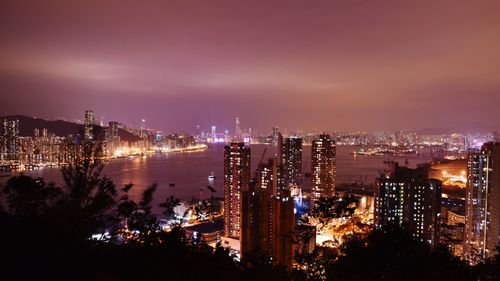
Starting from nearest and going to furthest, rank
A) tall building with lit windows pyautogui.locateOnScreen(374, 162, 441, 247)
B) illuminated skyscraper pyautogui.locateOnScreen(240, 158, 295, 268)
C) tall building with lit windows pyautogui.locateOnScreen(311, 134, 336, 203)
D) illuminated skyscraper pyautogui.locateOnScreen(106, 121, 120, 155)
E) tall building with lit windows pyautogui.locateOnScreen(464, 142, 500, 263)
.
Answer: illuminated skyscraper pyautogui.locateOnScreen(240, 158, 295, 268)
tall building with lit windows pyautogui.locateOnScreen(374, 162, 441, 247)
tall building with lit windows pyautogui.locateOnScreen(464, 142, 500, 263)
tall building with lit windows pyautogui.locateOnScreen(311, 134, 336, 203)
illuminated skyscraper pyautogui.locateOnScreen(106, 121, 120, 155)

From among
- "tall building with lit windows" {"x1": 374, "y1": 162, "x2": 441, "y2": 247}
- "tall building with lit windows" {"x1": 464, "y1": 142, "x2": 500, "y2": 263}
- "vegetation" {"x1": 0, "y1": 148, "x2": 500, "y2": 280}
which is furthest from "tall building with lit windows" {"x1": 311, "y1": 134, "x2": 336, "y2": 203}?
"vegetation" {"x1": 0, "y1": 148, "x2": 500, "y2": 280}

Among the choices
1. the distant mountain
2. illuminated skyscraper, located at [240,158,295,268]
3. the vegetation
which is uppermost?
the distant mountain

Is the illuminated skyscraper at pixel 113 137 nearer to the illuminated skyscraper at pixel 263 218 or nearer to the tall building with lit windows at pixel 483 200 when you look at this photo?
the illuminated skyscraper at pixel 263 218

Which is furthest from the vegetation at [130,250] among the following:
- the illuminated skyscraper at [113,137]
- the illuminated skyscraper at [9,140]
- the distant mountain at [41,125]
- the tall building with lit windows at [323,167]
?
the illuminated skyscraper at [113,137]

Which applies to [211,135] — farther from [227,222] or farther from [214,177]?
[227,222]

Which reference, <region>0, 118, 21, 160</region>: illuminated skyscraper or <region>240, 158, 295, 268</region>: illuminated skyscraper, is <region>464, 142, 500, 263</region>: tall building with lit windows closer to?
<region>240, 158, 295, 268</region>: illuminated skyscraper

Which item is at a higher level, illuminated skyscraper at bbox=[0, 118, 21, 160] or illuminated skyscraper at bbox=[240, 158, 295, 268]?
illuminated skyscraper at bbox=[0, 118, 21, 160]

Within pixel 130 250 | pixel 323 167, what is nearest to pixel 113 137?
pixel 323 167
